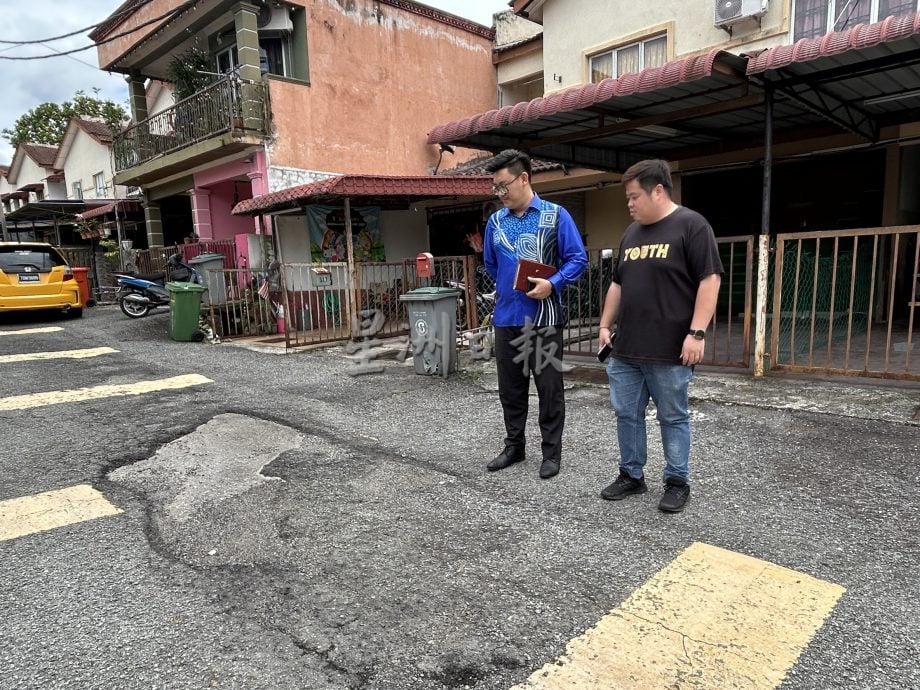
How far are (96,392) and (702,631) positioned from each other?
6.50 metres

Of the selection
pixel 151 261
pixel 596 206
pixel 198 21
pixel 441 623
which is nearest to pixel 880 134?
pixel 596 206

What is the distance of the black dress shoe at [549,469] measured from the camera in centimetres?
377

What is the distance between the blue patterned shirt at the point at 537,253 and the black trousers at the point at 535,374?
0.08 m

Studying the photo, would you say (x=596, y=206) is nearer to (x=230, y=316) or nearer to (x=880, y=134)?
(x=880, y=134)

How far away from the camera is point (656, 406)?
10.6ft

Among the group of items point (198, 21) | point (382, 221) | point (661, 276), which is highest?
point (198, 21)

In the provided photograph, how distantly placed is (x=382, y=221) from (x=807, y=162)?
8478mm

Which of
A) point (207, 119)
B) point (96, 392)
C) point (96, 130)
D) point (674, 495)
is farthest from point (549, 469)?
point (96, 130)

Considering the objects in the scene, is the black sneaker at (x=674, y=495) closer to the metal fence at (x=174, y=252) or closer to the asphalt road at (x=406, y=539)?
the asphalt road at (x=406, y=539)

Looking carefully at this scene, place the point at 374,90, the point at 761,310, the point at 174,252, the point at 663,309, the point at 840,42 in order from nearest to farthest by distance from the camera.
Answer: the point at 663,309, the point at 840,42, the point at 761,310, the point at 374,90, the point at 174,252

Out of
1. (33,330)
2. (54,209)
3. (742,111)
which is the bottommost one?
(33,330)

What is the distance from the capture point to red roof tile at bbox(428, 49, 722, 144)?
18.3ft

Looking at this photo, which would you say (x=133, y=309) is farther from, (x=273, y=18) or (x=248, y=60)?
(x=273, y=18)

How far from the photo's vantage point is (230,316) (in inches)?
428
